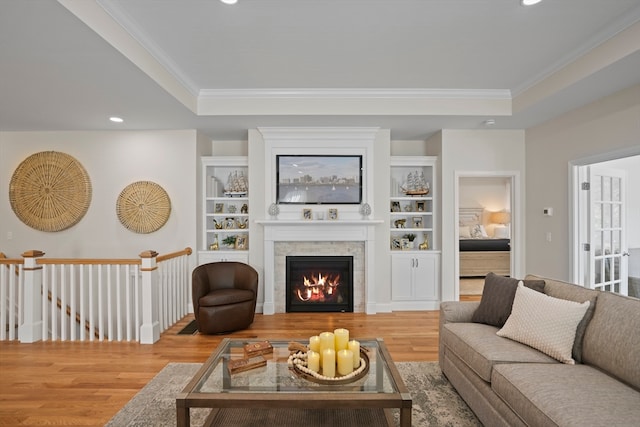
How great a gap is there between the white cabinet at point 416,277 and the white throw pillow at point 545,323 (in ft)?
7.84

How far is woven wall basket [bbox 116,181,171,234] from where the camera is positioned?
4.70 m

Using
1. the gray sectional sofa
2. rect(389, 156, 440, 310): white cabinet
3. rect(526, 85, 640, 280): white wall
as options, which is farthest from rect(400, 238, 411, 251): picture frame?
the gray sectional sofa

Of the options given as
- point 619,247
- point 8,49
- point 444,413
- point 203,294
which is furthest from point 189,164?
point 619,247

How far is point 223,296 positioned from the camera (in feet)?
12.4

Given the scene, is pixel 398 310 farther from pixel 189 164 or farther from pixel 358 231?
pixel 189 164

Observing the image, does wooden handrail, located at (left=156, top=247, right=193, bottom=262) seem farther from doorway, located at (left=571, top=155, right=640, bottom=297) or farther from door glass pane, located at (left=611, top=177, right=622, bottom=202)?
door glass pane, located at (left=611, top=177, right=622, bottom=202)

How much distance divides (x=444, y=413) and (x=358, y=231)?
2.62 m

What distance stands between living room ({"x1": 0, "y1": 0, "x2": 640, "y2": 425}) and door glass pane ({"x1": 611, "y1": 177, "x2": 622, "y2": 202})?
1.86 feet

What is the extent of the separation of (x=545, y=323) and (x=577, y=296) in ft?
1.13

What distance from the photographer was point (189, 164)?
4703 mm

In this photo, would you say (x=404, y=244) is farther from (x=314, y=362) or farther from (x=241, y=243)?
(x=314, y=362)

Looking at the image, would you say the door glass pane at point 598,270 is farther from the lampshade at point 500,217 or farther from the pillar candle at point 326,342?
the lampshade at point 500,217

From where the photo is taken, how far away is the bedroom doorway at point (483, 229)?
15.5 ft

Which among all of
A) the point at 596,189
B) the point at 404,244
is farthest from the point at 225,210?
the point at 596,189
